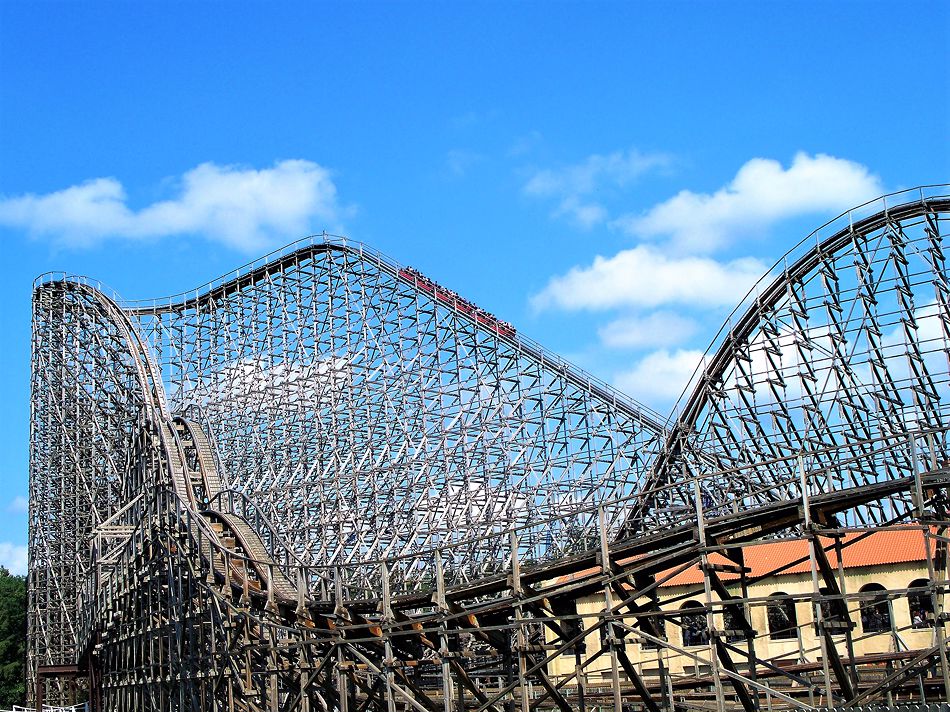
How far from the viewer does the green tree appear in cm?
3653

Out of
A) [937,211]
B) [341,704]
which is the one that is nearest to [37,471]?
[341,704]

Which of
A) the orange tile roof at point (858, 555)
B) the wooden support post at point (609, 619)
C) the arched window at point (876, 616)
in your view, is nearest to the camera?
the wooden support post at point (609, 619)

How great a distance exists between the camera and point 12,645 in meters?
38.8

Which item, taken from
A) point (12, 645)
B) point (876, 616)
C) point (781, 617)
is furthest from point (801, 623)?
point (12, 645)

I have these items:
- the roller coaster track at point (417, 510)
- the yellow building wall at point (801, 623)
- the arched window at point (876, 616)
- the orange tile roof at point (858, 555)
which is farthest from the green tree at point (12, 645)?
the arched window at point (876, 616)

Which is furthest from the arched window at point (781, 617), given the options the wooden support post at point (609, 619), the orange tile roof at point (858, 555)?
the wooden support post at point (609, 619)

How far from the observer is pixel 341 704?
12.2 metres

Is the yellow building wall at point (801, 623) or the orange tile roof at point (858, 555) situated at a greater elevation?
the orange tile roof at point (858, 555)

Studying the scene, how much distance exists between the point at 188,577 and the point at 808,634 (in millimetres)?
10120

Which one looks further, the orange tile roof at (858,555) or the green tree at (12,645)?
the green tree at (12,645)

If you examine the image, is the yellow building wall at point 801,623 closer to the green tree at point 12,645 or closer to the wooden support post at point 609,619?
the wooden support post at point 609,619

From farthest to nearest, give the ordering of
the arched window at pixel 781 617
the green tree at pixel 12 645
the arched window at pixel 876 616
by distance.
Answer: the green tree at pixel 12 645 < the arched window at pixel 781 617 < the arched window at pixel 876 616

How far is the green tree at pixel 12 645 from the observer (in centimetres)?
3653

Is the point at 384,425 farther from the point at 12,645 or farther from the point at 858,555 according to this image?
the point at 12,645
